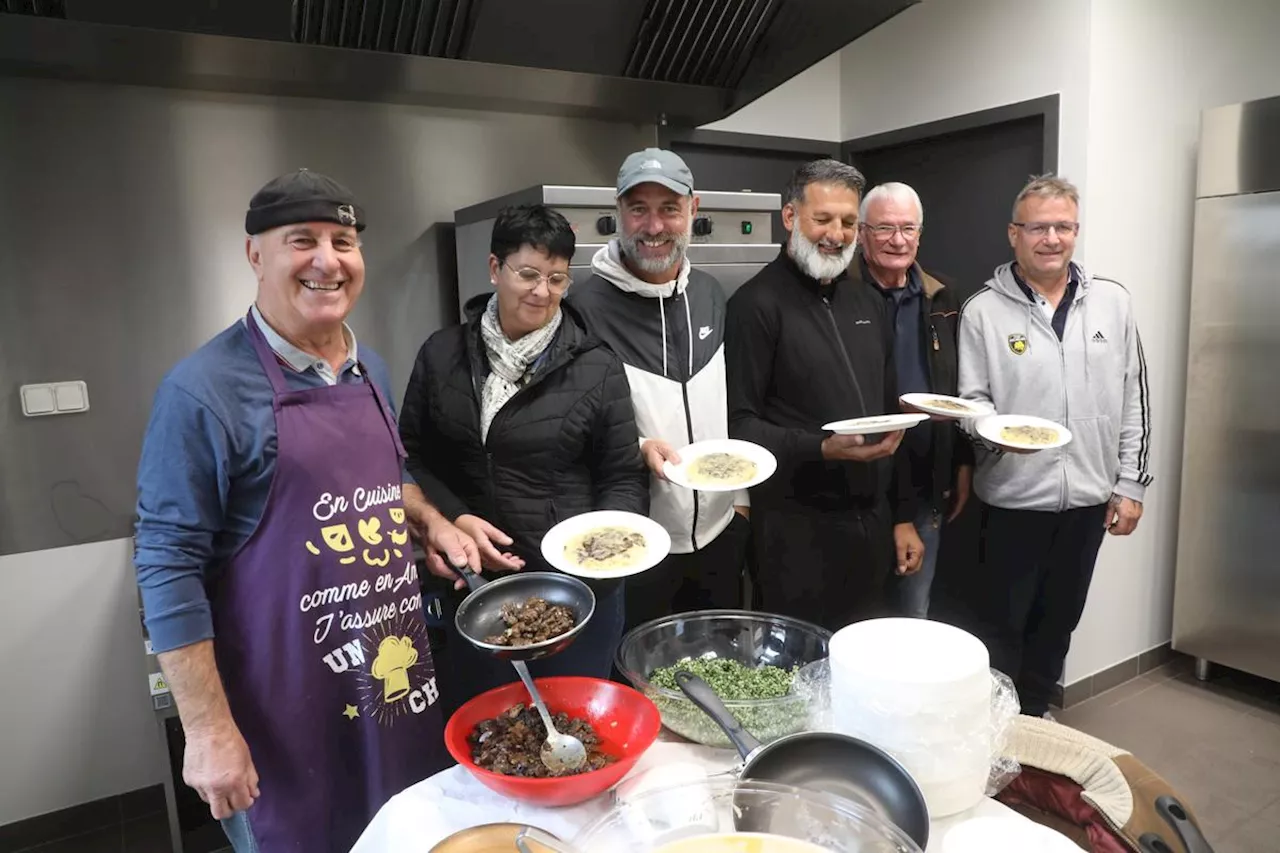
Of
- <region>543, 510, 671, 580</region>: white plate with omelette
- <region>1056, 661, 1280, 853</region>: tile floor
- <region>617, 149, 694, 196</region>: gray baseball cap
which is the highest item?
<region>617, 149, 694, 196</region>: gray baseball cap

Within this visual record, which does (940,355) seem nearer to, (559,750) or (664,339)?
(664,339)

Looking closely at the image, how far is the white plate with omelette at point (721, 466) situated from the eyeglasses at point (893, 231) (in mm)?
955

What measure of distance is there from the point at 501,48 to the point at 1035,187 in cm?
172

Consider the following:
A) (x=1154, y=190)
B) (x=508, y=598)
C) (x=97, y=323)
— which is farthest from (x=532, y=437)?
(x=1154, y=190)

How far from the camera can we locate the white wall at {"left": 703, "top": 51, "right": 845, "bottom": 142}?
3600 mm

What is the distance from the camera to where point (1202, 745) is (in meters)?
2.75

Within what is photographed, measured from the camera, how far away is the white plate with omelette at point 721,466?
5.39ft

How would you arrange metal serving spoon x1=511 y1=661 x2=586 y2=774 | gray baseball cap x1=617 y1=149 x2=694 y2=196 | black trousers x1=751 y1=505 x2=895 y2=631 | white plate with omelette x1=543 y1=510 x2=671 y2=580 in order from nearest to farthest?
metal serving spoon x1=511 y1=661 x2=586 y2=774 < white plate with omelette x1=543 y1=510 x2=671 y2=580 < gray baseball cap x1=617 y1=149 x2=694 y2=196 < black trousers x1=751 y1=505 x2=895 y2=631

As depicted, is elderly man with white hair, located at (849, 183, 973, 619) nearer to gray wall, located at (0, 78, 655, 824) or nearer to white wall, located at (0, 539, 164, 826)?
gray wall, located at (0, 78, 655, 824)

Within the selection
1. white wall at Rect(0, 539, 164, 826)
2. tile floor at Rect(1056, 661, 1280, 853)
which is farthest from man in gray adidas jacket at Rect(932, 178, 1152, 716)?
white wall at Rect(0, 539, 164, 826)

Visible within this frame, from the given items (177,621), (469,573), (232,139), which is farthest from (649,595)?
(232,139)

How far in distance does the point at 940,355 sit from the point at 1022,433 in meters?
0.46

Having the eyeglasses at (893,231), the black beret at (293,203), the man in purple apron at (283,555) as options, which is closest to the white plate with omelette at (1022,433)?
the eyeglasses at (893,231)

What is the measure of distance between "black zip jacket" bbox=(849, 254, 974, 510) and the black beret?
1.62 m
